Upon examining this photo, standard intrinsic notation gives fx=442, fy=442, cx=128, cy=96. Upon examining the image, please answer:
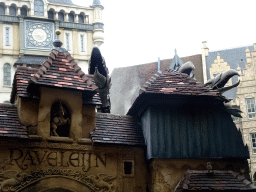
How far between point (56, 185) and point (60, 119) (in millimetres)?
1890

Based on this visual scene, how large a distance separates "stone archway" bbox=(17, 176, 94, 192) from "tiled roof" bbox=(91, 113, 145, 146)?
51.1 inches

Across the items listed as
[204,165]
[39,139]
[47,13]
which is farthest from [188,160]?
[47,13]

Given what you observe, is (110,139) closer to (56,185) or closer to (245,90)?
(56,185)

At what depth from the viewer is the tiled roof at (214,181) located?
38.5ft

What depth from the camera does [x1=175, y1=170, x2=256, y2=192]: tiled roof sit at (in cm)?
1174

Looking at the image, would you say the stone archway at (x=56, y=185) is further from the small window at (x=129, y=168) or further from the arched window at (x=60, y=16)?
the arched window at (x=60, y=16)

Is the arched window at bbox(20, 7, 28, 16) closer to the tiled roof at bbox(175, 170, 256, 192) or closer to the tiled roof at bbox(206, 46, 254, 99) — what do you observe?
the tiled roof at bbox(206, 46, 254, 99)

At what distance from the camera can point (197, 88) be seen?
44.8 ft

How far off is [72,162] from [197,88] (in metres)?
4.45

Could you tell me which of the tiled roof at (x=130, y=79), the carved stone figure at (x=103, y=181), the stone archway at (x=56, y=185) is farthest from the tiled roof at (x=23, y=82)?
the tiled roof at (x=130, y=79)

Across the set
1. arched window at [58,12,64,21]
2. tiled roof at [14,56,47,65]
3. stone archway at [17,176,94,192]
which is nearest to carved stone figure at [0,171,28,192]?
stone archway at [17,176,94,192]

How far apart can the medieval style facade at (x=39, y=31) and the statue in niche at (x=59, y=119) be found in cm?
3053

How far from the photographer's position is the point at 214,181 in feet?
39.5

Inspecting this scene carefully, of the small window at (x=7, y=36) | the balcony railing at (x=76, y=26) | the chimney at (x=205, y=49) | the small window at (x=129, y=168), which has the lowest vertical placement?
the small window at (x=129, y=168)
